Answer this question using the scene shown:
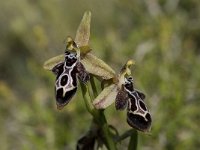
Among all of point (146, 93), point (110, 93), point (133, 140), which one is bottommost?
point (133, 140)

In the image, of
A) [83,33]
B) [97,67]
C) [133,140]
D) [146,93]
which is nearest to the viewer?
[97,67]

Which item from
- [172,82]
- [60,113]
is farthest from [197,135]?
[60,113]

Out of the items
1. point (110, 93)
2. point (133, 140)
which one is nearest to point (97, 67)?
point (110, 93)

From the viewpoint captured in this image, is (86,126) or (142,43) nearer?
(86,126)

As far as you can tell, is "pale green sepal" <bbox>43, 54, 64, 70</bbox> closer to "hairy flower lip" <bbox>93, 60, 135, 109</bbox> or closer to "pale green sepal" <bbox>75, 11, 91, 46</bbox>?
"pale green sepal" <bbox>75, 11, 91, 46</bbox>

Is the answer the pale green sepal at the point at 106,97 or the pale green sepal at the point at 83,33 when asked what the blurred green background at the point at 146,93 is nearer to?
the pale green sepal at the point at 106,97

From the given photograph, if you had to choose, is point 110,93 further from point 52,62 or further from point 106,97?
point 52,62

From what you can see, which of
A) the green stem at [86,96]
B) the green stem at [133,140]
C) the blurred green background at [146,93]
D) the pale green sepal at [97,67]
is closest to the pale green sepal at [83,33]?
the pale green sepal at [97,67]

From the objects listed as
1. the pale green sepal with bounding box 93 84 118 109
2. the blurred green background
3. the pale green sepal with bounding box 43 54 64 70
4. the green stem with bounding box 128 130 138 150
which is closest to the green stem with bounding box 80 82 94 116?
the pale green sepal with bounding box 93 84 118 109

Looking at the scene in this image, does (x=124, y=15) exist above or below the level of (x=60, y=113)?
above

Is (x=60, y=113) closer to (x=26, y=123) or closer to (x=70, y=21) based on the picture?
(x=26, y=123)

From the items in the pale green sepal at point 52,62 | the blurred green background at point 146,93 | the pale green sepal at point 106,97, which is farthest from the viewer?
the blurred green background at point 146,93
